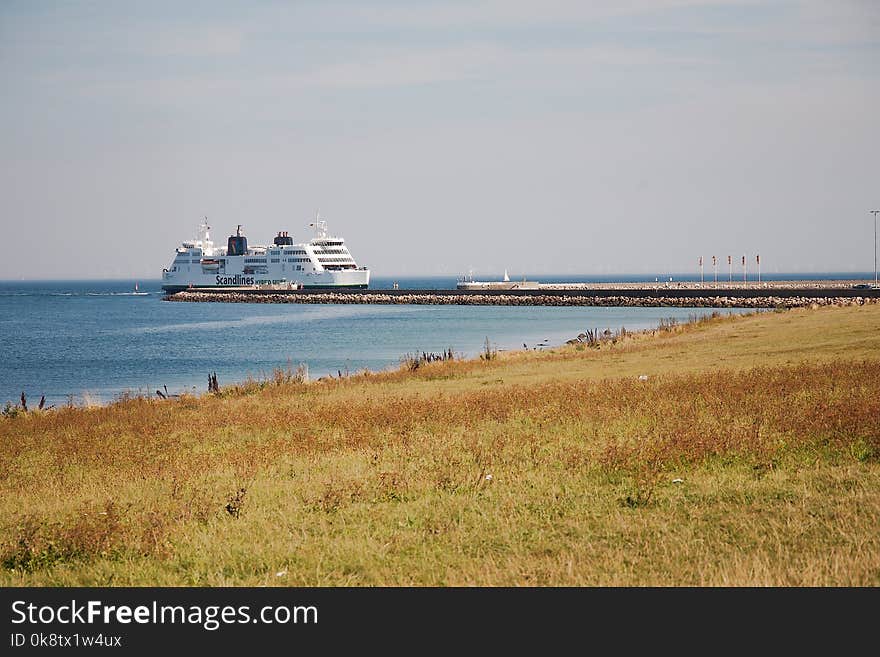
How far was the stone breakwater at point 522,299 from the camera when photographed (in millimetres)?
92188

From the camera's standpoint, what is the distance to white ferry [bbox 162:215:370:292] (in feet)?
526

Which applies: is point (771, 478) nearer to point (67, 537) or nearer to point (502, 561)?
point (502, 561)

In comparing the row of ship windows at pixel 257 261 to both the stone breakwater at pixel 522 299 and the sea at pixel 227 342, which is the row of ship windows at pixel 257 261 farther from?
the sea at pixel 227 342

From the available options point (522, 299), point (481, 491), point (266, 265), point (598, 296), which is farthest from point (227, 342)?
point (266, 265)

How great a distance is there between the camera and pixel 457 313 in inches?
4008

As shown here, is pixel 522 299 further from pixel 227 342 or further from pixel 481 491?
pixel 481 491

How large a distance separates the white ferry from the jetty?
3.79 metres

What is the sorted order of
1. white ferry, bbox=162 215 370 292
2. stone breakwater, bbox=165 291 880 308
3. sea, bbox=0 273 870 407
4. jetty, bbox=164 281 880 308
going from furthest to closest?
1. white ferry, bbox=162 215 370 292
2. jetty, bbox=164 281 880 308
3. stone breakwater, bbox=165 291 880 308
4. sea, bbox=0 273 870 407

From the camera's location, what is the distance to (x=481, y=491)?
10.2 meters

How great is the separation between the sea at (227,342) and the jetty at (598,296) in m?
7.60

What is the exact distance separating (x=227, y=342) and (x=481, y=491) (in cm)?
5524

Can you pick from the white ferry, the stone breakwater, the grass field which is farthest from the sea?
the white ferry

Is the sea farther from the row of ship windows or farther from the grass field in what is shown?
the row of ship windows
